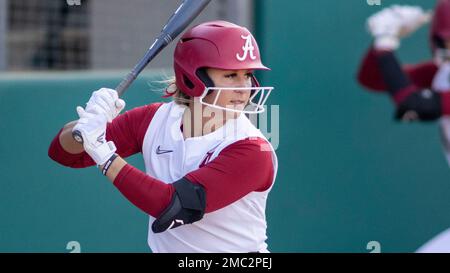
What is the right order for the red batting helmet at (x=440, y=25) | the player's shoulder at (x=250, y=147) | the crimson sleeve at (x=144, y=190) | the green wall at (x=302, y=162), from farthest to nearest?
the green wall at (x=302, y=162), the red batting helmet at (x=440, y=25), the player's shoulder at (x=250, y=147), the crimson sleeve at (x=144, y=190)

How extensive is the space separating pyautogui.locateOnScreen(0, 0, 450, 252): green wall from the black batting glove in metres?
0.07

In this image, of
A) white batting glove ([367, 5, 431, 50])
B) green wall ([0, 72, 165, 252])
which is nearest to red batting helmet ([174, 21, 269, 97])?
white batting glove ([367, 5, 431, 50])

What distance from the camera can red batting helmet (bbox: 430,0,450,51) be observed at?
11.1ft

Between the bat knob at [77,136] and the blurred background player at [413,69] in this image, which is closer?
the bat knob at [77,136]

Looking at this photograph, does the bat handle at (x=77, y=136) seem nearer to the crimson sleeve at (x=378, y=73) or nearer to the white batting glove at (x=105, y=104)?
the white batting glove at (x=105, y=104)

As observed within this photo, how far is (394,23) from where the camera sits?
3.49 m

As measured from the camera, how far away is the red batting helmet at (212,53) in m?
2.75

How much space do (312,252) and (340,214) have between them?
0.19 metres

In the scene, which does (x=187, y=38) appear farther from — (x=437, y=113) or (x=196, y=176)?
(x=437, y=113)

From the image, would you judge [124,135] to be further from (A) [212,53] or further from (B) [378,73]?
(B) [378,73]

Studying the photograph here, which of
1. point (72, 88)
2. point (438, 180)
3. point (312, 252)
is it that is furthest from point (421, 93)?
Answer: point (72, 88)

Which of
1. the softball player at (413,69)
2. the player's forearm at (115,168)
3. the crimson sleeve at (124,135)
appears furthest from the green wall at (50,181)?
the player's forearm at (115,168)

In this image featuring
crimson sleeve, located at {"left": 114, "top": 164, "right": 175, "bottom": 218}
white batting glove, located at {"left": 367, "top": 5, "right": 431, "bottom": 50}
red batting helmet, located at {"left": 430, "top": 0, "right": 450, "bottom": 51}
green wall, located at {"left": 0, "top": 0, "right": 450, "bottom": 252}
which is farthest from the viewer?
green wall, located at {"left": 0, "top": 0, "right": 450, "bottom": 252}

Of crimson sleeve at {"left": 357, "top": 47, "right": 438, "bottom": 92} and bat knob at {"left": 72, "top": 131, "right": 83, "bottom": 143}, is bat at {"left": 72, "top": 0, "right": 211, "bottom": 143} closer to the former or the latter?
bat knob at {"left": 72, "top": 131, "right": 83, "bottom": 143}
